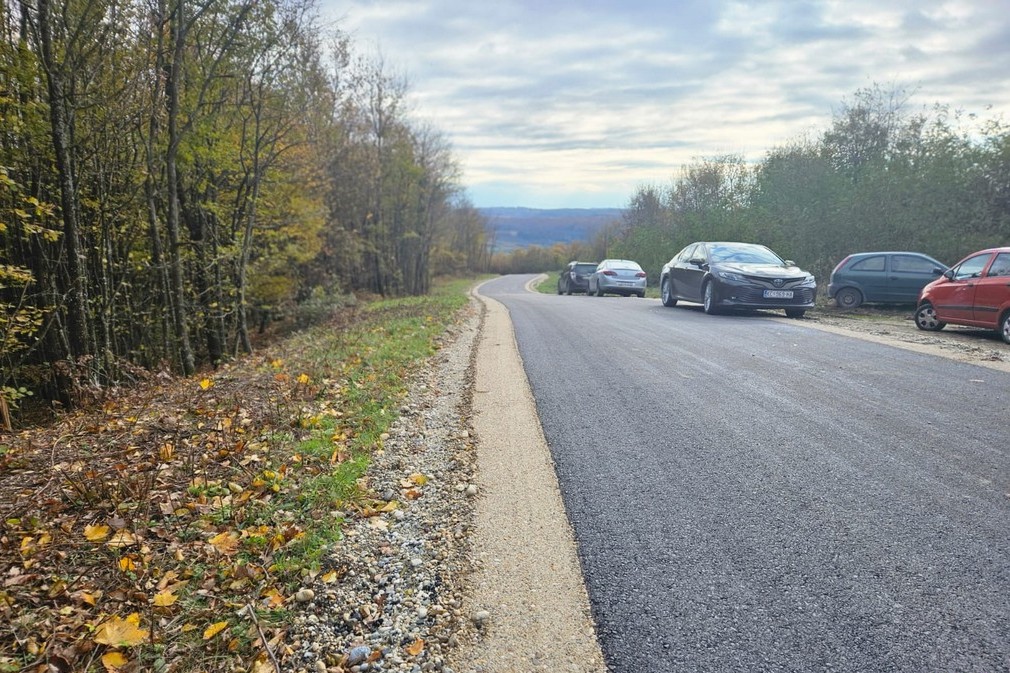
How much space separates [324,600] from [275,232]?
1738cm

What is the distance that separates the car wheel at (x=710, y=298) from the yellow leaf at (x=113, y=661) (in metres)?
12.0

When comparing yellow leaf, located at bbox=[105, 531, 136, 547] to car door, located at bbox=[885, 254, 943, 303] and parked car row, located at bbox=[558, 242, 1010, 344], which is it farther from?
car door, located at bbox=[885, 254, 943, 303]

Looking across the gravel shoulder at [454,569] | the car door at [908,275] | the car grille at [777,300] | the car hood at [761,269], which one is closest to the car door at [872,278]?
the car door at [908,275]

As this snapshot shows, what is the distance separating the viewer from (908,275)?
14500mm

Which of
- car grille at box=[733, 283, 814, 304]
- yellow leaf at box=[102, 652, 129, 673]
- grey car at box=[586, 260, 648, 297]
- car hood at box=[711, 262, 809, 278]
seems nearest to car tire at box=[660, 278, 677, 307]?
car hood at box=[711, 262, 809, 278]

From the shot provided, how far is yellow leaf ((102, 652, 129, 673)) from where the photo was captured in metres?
2.10

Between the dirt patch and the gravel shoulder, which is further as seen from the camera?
the dirt patch

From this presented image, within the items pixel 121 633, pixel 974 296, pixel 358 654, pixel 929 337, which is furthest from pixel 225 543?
pixel 974 296

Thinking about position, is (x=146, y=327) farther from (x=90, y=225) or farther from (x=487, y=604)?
(x=487, y=604)

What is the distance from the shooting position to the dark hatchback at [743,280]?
458 inches

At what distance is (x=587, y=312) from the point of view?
13.3 meters

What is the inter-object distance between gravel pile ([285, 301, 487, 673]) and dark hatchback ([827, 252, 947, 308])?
47.5 ft

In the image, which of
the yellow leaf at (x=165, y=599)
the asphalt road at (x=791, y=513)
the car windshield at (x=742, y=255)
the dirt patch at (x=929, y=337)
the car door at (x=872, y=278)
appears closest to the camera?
the asphalt road at (x=791, y=513)

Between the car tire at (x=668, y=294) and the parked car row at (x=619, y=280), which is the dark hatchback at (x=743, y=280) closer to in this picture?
the car tire at (x=668, y=294)
